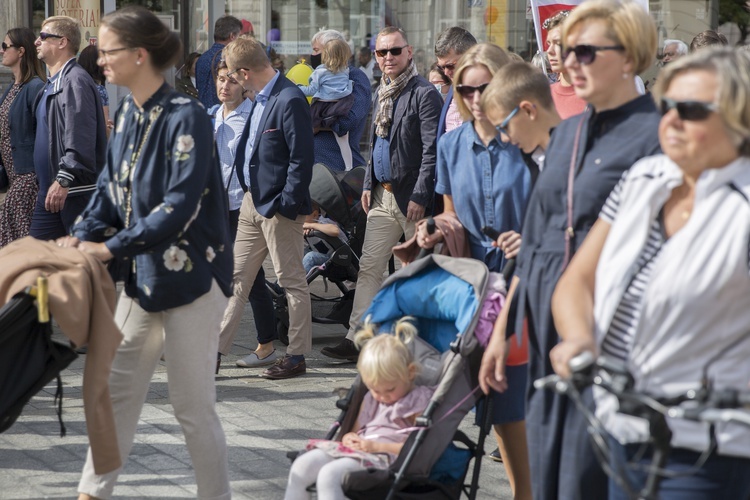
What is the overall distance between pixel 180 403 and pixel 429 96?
3526mm

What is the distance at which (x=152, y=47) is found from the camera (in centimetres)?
432

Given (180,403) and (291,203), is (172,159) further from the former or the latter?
(291,203)

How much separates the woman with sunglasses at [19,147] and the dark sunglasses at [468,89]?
3752 mm

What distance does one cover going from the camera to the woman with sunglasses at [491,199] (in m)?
4.46

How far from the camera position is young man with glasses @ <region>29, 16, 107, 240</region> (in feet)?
23.6

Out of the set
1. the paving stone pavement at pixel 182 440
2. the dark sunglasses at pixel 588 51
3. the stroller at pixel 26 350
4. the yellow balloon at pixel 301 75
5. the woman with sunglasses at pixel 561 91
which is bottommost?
the paving stone pavement at pixel 182 440

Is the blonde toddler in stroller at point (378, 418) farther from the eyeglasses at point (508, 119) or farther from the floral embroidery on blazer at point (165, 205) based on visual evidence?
the eyeglasses at point (508, 119)

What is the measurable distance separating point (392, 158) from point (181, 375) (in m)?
3.37

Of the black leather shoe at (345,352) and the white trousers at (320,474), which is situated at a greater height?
the white trousers at (320,474)

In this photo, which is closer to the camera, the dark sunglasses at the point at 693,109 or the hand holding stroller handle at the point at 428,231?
the dark sunglasses at the point at 693,109

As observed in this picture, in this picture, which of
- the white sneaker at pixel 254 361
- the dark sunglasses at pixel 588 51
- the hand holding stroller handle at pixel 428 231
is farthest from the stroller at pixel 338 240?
the dark sunglasses at pixel 588 51

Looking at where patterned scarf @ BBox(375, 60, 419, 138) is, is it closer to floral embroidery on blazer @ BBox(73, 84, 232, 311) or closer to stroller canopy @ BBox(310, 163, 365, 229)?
stroller canopy @ BBox(310, 163, 365, 229)

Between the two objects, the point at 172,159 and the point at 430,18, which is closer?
the point at 172,159

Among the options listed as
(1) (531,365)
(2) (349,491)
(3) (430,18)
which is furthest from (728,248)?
(3) (430,18)
